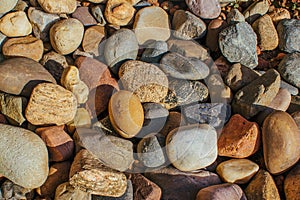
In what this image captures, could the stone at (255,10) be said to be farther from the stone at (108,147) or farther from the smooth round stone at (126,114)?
the stone at (108,147)

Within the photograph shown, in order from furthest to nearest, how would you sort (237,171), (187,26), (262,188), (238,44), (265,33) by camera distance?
(265,33), (187,26), (238,44), (237,171), (262,188)

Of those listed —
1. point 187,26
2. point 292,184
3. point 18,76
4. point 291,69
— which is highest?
point 187,26

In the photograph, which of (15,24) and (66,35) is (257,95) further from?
(15,24)

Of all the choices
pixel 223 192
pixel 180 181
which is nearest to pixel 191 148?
pixel 180 181

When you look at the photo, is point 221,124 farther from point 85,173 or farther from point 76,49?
point 76,49

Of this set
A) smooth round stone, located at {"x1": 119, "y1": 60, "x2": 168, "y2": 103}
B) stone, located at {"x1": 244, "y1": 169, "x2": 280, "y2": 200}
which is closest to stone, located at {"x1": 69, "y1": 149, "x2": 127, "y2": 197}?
smooth round stone, located at {"x1": 119, "y1": 60, "x2": 168, "y2": 103}

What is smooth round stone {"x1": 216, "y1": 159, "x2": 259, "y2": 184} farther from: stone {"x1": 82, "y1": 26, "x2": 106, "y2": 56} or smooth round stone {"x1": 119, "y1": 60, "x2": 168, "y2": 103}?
stone {"x1": 82, "y1": 26, "x2": 106, "y2": 56}

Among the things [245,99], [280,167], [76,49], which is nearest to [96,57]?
[76,49]
